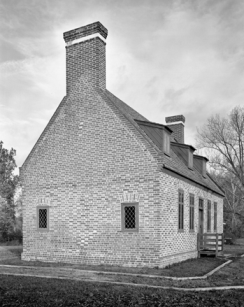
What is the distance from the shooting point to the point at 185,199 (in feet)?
57.7

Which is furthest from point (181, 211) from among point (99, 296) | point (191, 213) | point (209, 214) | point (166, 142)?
point (99, 296)

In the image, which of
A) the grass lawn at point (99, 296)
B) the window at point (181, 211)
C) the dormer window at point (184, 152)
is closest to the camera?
the grass lawn at point (99, 296)

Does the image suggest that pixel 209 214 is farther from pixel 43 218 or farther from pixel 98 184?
pixel 43 218

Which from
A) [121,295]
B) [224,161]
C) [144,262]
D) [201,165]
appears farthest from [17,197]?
[121,295]

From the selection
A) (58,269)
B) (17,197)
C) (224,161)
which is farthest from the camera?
(17,197)

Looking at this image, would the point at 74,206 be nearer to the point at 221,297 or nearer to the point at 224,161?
the point at 221,297

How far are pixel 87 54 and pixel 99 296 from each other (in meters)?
10.7

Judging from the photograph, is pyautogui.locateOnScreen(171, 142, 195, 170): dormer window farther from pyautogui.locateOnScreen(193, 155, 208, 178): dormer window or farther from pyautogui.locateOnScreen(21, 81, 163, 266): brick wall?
pyautogui.locateOnScreen(21, 81, 163, 266): brick wall

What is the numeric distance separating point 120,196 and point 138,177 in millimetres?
1051

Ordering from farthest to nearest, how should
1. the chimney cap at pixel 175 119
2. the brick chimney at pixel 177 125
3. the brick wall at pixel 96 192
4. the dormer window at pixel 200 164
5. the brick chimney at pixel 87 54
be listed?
the chimney cap at pixel 175 119 → the brick chimney at pixel 177 125 → the dormer window at pixel 200 164 → the brick chimney at pixel 87 54 → the brick wall at pixel 96 192

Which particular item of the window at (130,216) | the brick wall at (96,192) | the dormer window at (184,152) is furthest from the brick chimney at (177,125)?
the window at (130,216)

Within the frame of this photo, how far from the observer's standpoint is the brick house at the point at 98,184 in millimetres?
14492

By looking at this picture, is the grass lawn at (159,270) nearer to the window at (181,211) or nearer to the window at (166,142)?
the window at (181,211)

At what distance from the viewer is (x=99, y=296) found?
883 centimetres
